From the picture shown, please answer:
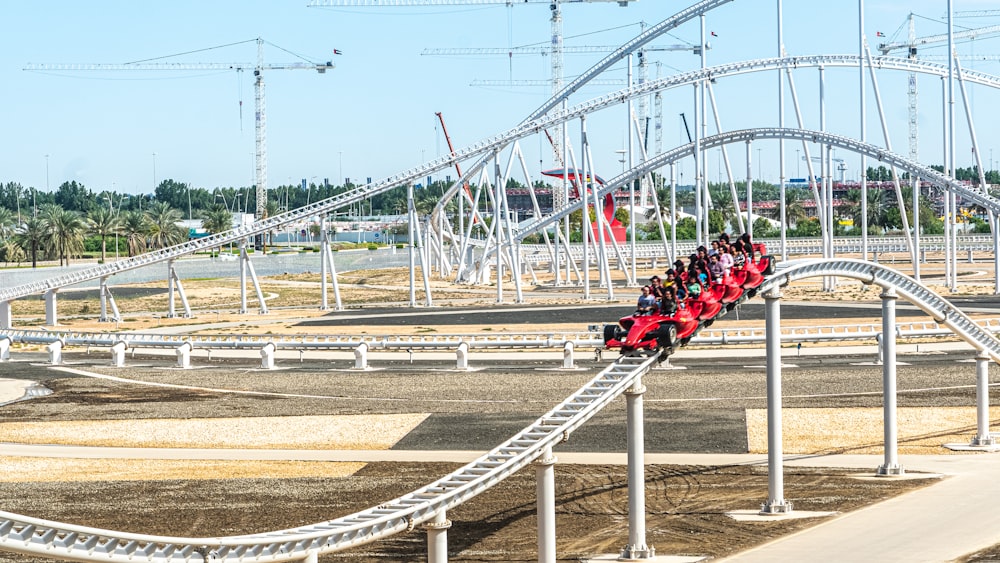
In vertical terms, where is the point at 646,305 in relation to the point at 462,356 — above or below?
above

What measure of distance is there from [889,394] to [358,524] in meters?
14.0

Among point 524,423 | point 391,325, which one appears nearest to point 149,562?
point 524,423

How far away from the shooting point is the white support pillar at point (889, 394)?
26688mm

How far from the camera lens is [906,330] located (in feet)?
162

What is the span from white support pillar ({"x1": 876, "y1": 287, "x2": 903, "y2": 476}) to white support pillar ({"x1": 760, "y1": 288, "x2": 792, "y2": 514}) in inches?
104

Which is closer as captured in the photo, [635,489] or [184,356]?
[635,489]

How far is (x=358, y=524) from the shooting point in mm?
17734

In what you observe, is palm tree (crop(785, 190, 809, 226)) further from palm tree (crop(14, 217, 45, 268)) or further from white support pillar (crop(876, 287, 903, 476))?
white support pillar (crop(876, 287, 903, 476))

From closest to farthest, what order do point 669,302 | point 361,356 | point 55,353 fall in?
1. point 669,302
2. point 361,356
3. point 55,353

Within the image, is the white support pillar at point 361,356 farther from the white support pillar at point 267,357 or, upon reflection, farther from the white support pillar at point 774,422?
the white support pillar at point 774,422

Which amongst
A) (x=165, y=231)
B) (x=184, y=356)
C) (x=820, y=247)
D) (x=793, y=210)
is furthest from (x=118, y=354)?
(x=793, y=210)

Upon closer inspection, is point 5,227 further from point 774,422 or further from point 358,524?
point 358,524

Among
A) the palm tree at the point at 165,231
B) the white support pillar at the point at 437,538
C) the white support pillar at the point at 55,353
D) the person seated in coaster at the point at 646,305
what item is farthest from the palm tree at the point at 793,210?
the white support pillar at the point at 437,538

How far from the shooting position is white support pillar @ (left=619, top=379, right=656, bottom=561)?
20.7 metres
